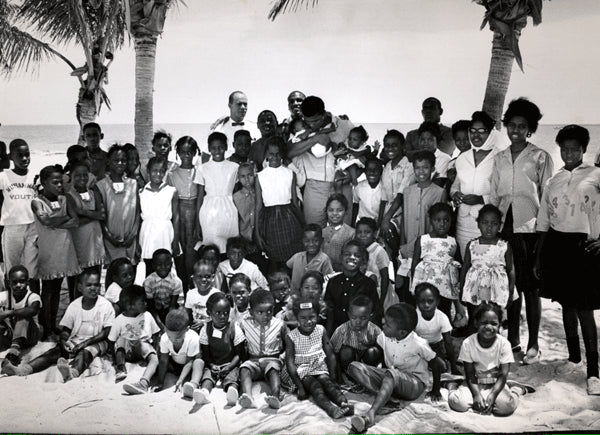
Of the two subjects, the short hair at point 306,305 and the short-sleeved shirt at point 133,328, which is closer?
the short hair at point 306,305

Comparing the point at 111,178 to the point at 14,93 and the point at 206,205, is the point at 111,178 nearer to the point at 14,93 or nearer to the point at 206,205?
the point at 206,205

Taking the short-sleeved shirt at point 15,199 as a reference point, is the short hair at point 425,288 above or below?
below

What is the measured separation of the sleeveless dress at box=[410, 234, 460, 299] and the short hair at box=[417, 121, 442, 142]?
852 mm

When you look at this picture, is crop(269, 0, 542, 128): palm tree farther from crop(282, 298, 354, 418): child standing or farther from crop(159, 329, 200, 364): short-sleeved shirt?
crop(159, 329, 200, 364): short-sleeved shirt

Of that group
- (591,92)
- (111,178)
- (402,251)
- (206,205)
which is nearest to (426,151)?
(402,251)

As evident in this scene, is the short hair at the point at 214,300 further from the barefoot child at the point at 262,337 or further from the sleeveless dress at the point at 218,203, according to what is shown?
the sleeveless dress at the point at 218,203

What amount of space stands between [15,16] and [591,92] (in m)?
4.64

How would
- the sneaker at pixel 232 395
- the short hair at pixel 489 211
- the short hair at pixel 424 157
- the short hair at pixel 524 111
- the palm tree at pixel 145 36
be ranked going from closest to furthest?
the sneaker at pixel 232 395
the short hair at pixel 489 211
the short hair at pixel 524 111
the short hair at pixel 424 157
the palm tree at pixel 145 36

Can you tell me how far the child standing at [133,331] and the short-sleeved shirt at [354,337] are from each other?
124 centimetres

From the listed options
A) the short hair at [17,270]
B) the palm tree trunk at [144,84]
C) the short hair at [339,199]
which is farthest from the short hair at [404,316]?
the palm tree trunk at [144,84]

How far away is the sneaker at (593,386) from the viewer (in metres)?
3.69

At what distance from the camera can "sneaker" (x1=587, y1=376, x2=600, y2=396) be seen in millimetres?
3689

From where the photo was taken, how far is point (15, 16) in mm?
4738

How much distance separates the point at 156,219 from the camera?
14.5 ft
